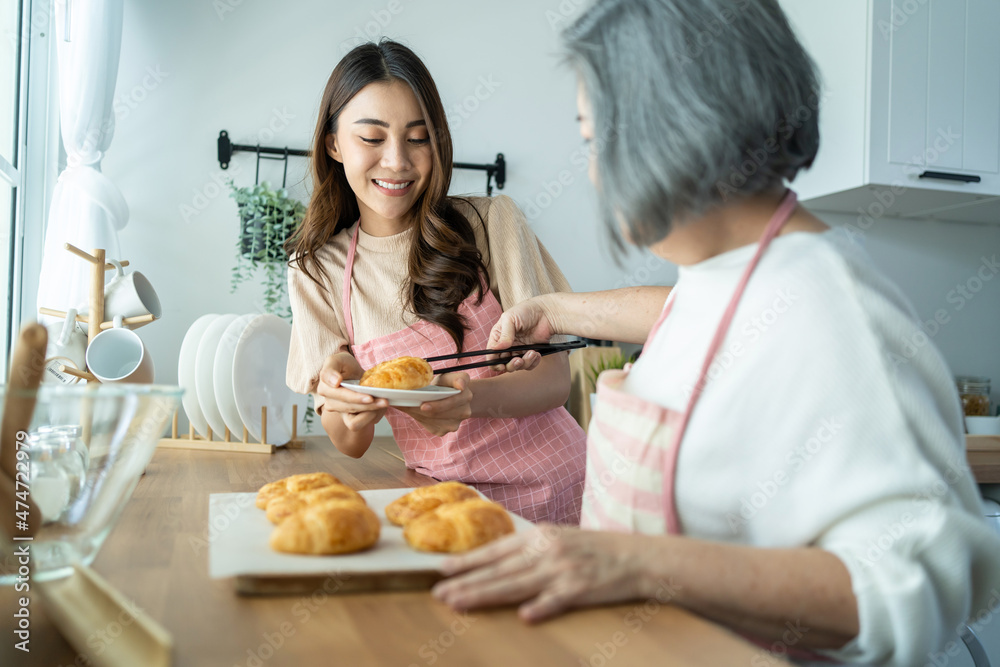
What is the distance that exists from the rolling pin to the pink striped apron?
0.51m

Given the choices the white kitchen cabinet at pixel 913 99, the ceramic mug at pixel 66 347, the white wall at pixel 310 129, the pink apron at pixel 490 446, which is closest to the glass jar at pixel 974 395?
the white wall at pixel 310 129

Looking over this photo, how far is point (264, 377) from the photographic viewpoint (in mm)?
1786

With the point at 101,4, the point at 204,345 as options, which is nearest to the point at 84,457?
the point at 204,345

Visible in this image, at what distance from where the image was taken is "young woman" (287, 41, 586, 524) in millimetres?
1414

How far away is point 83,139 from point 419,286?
1303mm

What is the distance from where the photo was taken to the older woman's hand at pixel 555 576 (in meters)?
0.55

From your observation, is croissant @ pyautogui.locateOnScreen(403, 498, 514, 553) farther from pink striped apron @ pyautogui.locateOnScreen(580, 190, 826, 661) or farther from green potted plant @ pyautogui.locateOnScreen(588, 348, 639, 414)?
green potted plant @ pyautogui.locateOnScreen(588, 348, 639, 414)

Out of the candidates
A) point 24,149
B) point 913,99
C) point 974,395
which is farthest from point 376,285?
point 974,395

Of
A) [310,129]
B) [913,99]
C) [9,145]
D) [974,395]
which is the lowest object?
[974,395]

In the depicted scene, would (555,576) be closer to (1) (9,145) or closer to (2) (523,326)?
(2) (523,326)

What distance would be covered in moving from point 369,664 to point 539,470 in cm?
94

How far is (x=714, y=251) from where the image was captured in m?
0.72

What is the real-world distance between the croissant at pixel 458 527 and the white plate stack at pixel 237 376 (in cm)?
112

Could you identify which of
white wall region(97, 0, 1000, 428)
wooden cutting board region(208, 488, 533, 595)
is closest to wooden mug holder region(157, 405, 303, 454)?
white wall region(97, 0, 1000, 428)
